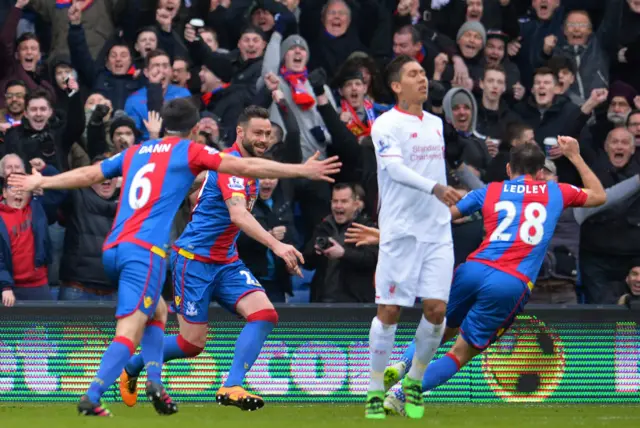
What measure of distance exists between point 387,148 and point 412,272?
3.05ft

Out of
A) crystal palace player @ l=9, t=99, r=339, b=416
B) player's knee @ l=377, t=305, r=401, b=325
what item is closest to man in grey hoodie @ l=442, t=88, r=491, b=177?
player's knee @ l=377, t=305, r=401, b=325

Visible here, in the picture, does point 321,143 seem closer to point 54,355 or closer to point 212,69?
point 212,69

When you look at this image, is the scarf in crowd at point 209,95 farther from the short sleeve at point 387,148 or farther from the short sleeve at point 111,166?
the short sleeve at point 111,166

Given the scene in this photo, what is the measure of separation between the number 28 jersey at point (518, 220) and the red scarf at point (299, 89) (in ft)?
12.9

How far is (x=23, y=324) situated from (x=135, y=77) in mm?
3382

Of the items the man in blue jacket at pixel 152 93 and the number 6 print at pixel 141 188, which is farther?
the man in blue jacket at pixel 152 93

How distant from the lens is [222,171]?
9.09 meters

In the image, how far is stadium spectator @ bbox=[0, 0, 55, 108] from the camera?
1430 centimetres

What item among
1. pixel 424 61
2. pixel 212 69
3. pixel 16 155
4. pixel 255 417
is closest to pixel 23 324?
pixel 16 155

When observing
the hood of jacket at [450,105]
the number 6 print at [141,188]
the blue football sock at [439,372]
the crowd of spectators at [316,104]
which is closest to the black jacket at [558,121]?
the crowd of spectators at [316,104]

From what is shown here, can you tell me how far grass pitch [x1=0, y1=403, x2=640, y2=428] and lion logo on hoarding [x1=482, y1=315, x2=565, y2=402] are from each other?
0.85 ft

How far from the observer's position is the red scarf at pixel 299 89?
1383cm

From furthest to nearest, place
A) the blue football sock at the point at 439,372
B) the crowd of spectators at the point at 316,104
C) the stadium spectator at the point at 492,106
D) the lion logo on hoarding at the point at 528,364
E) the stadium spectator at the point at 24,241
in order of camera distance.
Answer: the stadium spectator at the point at 492,106
the crowd of spectators at the point at 316,104
the stadium spectator at the point at 24,241
the lion logo on hoarding at the point at 528,364
the blue football sock at the point at 439,372

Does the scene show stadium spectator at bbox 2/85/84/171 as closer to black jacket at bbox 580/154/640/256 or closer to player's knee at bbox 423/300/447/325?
player's knee at bbox 423/300/447/325
